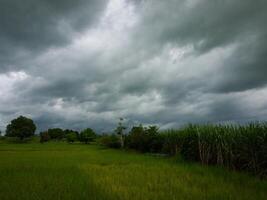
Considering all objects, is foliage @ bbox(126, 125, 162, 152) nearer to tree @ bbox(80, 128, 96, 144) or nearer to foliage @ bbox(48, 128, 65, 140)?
tree @ bbox(80, 128, 96, 144)

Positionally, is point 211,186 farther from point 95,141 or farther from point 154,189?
point 95,141

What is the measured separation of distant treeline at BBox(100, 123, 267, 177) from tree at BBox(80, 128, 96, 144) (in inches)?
1669

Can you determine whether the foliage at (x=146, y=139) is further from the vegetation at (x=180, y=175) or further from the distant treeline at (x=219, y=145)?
the vegetation at (x=180, y=175)

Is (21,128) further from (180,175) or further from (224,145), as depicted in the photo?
(180,175)

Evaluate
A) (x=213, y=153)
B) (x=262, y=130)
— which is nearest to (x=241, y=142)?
(x=262, y=130)

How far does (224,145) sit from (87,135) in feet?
177

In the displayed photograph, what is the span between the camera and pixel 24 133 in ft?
239

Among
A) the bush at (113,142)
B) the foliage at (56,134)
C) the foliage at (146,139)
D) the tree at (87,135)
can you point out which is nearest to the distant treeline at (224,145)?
the foliage at (146,139)

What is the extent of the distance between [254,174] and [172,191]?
5.78m

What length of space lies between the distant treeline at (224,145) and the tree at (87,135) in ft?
139

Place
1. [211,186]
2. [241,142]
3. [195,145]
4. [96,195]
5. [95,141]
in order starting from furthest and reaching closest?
[95,141] → [195,145] → [241,142] → [211,186] → [96,195]

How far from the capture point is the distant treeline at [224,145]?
37.9 ft

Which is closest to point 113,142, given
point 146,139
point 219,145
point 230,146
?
point 146,139

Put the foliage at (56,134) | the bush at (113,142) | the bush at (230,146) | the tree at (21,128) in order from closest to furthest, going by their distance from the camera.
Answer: the bush at (230,146)
the bush at (113,142)
the tree at (21,128)
the foliage at (56,134)
